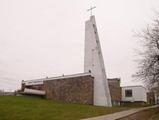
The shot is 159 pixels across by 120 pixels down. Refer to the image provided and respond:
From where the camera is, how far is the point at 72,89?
3878 cm

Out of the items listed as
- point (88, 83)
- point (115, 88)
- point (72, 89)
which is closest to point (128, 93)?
point (115, 88)

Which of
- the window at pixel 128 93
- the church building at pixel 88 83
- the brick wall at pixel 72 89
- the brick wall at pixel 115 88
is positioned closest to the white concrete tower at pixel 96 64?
the church building at pixel 88 83

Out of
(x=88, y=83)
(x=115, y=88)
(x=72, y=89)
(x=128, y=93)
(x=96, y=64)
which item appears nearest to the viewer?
(x=88, y=83)

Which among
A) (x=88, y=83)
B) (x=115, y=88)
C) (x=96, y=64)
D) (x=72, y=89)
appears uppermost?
(x=96, y=64)

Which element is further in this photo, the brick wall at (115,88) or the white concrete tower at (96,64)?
the brick wall at (115,88)

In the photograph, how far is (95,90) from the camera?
38156mm

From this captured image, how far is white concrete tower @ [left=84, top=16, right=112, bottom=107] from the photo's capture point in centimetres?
3734

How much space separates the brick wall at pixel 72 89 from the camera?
3741 centimetres

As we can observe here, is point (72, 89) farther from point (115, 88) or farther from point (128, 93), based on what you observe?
point (128, 93)

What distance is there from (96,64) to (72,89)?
6051 millimetres

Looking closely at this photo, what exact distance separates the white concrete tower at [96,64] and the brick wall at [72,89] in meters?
1.21

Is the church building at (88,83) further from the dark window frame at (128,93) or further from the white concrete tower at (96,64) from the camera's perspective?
the dark window frame at (128,93)

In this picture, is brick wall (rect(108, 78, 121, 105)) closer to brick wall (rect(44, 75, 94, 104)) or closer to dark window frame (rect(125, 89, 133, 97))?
dark window frame (rect(125, 89, 133, 97))

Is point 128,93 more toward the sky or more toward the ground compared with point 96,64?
more toward the ground
